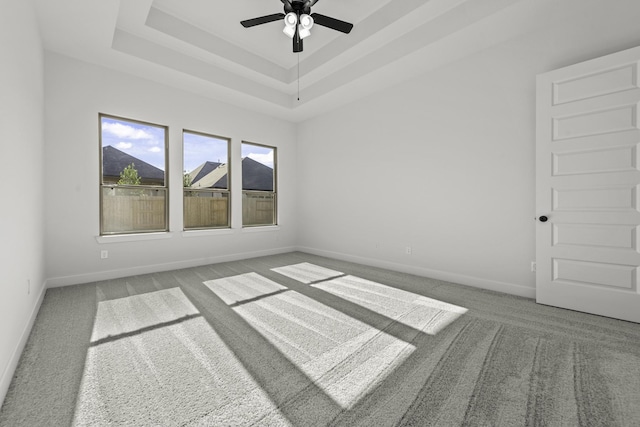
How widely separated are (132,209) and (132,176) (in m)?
0.50

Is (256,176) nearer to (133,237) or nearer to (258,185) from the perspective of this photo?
(258,185)

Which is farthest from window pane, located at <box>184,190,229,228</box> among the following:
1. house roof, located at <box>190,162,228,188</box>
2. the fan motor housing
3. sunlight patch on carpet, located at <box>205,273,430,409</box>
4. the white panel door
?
the white panel door

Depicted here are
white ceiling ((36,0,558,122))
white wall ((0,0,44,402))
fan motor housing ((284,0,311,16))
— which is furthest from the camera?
white ceiling ((36,0,558,122))

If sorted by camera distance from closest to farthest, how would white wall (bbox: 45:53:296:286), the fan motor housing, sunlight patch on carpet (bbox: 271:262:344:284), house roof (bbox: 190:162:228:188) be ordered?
1. the fan motor housing
2. white wall (bbox: 45:53:296:286)
3. sunlight patch on carpet (bbox: 271:262:344:284)
4. house roof (bbox: 190:162:228:188)

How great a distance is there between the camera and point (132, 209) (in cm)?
428

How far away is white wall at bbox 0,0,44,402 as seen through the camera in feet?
5.68

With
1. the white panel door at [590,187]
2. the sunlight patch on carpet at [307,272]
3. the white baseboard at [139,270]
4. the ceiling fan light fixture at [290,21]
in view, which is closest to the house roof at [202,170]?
the white baseboard at [139,270]

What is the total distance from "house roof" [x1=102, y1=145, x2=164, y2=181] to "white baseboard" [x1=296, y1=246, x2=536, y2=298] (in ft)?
11.2

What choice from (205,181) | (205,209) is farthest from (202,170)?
(205,209)

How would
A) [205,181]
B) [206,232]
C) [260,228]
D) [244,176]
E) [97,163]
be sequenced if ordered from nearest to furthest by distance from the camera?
[97,163] < [206,232] < [205,181] < [244,176] < [260,228]

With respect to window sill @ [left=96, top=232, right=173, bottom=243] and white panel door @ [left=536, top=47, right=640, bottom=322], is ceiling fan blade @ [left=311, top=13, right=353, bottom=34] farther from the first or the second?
window sill @ [left=96, top=232, right=173, bottom=243]

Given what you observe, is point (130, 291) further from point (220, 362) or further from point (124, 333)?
point (220, 362)

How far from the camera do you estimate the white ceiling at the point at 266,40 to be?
3.00 metres

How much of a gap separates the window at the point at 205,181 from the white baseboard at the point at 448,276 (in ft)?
7.65
